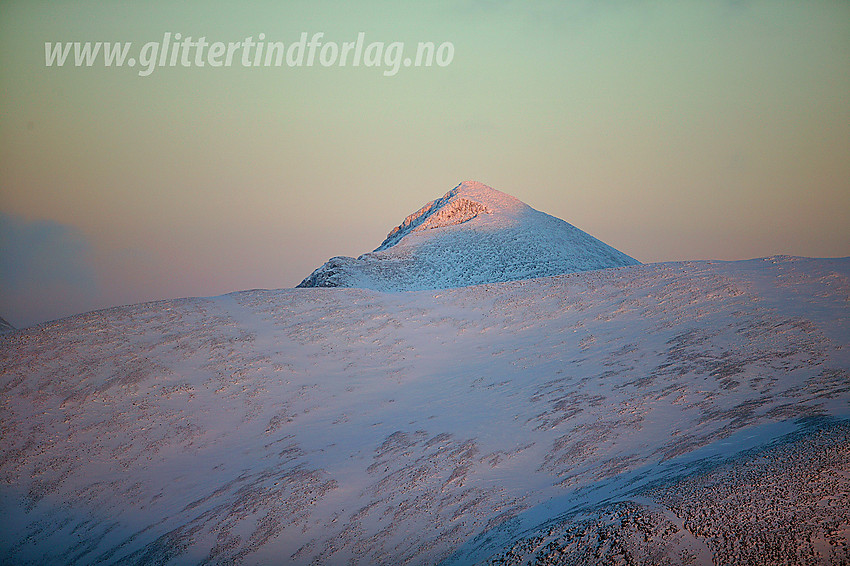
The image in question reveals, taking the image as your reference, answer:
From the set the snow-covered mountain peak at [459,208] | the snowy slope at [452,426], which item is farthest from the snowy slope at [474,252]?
the snowy slope at [452,426]

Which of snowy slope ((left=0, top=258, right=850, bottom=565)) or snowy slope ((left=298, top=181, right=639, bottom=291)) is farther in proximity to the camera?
snowy slope ((left=298, top=181, right=639, bottom=291))

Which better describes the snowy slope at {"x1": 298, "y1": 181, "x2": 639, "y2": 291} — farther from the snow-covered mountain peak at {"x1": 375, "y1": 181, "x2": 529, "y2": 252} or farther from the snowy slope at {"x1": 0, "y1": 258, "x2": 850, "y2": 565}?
the snowy slope at {"x1": 0, "y1": 258, "x2": 850, "y2": 565}

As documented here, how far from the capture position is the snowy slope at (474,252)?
5112cm

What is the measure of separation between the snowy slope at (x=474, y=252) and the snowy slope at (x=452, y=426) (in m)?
21.3

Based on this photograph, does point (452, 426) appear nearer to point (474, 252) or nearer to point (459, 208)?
point (474, 252)

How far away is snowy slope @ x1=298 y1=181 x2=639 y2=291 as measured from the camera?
51125mm

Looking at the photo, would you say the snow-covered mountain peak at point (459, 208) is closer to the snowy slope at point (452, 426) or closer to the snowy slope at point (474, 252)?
the snowy slope at point (474, 252)

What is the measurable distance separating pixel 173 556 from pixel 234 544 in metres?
1.37

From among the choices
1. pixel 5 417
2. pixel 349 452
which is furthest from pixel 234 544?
pixel 5 417

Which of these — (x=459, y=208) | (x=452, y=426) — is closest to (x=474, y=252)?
(x=459, y=208)

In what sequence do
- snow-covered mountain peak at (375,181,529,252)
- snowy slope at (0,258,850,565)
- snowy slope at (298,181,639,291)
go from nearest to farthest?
snowy slope at (0,258,850,565)
snowy slope at (298,181,639,291)
snow-covered mountain peak at (375,181,529,252)

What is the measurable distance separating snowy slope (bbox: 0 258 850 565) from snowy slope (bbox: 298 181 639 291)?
2134 cm

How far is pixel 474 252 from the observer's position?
5766 cm

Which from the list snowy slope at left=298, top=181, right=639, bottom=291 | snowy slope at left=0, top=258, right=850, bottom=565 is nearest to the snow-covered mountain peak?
snowy slope at left=298, top=181, right=639, bottom=291
